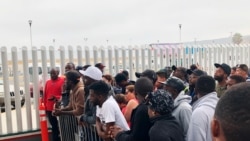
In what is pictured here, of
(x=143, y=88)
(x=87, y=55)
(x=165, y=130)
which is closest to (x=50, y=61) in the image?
→ (x=87, y=55)

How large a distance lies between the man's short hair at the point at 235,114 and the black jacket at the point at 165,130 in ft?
4.69

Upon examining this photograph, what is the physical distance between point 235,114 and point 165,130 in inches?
61.7

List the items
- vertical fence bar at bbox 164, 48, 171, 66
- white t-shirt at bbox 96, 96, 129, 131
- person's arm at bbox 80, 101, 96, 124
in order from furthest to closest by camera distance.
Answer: vertical fence bar at bbox 164, 48, 171, 66 → person's arm at bbox 80, 101, 96, 124 → white t-shirt at bbox 96, 96, 129, 131

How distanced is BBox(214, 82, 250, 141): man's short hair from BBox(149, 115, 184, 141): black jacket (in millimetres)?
1431

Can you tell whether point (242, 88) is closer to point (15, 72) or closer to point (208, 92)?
point (208, 92)

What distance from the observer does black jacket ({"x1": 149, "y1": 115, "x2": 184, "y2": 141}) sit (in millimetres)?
2686

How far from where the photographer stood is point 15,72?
22.7 ft

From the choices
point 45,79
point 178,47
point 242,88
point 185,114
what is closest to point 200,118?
point 185,114

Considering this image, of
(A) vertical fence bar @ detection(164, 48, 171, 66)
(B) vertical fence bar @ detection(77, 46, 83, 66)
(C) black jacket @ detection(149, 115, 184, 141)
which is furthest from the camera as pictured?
(A) vertical fence bar @ detection(164, 48, 171, 66)

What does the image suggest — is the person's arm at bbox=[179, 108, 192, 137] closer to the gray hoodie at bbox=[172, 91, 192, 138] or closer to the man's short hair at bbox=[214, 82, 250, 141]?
the gray hoodie at bbox=[172, 91, 192, 138]

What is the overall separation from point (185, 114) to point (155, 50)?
20.0 feet

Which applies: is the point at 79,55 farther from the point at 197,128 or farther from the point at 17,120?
the point at 197,128

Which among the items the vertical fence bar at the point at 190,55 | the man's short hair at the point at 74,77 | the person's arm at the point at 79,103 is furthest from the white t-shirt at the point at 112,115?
the vertical fence bar at the point at 190,55

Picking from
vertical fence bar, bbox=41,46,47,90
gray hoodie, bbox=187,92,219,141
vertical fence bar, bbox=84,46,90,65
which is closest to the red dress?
vertical fence bar, bbox=41,46,47,90
